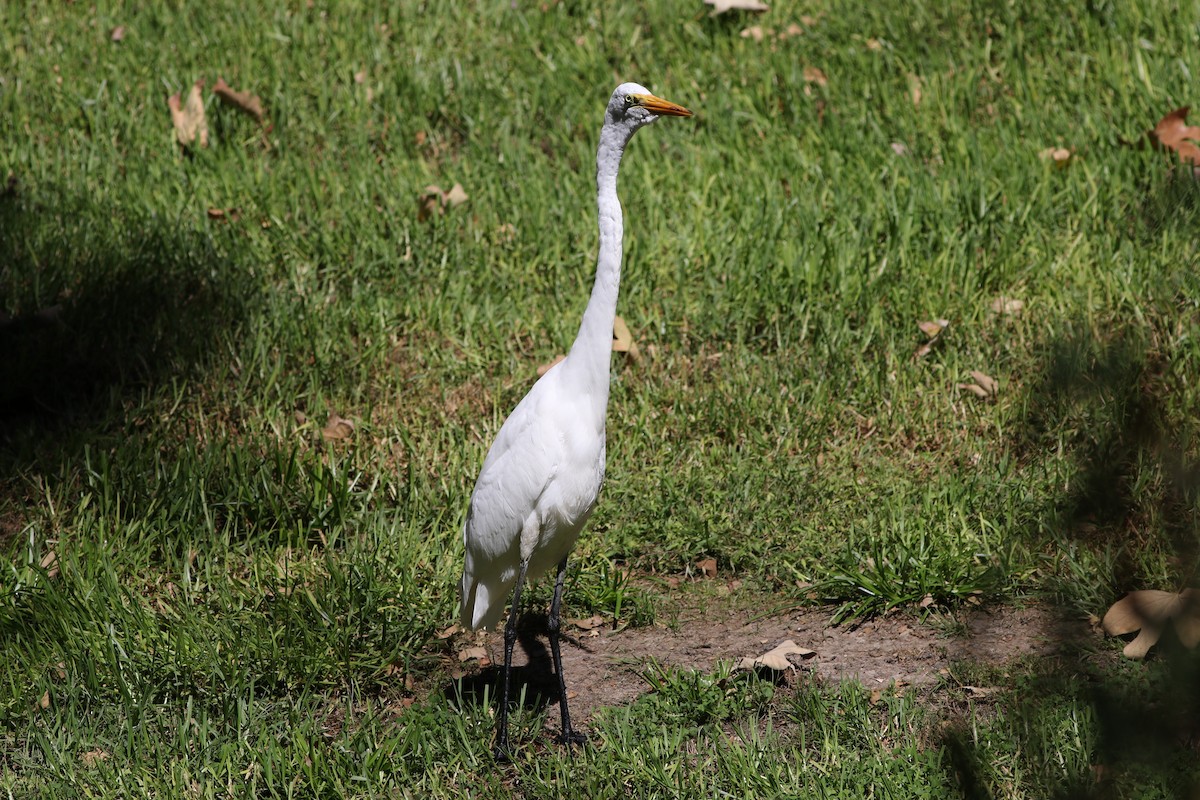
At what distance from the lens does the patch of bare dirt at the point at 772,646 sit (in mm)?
Result: 3340

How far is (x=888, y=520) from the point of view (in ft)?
12.5

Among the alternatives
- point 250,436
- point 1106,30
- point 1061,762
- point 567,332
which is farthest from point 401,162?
point 1061,762

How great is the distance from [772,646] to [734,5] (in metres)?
3.82

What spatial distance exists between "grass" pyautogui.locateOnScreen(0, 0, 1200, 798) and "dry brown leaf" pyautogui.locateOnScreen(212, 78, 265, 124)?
11cm

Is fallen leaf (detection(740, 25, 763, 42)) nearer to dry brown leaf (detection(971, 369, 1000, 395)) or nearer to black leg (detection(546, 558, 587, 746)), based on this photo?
dry brown leaf (detection(971, 369, 1000, 395))

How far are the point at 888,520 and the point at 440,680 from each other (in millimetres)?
1553

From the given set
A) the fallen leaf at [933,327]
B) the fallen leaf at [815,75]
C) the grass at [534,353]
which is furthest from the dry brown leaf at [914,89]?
the fallen leaf at [933,327]

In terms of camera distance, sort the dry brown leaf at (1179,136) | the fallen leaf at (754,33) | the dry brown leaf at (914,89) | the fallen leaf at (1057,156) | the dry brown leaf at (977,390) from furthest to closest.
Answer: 1. the fallen leaf at (754,33)
2. the dry brown leaf at (914,89)
3. the fallen leaf at (1057,156)
4. the dry brown leaf at (1179,136)
5. the dry brown leaf at (977,390)

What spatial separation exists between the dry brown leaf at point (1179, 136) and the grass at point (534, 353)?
0.30 ft

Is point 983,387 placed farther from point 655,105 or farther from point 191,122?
point 191,122

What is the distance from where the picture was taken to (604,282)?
305 cm

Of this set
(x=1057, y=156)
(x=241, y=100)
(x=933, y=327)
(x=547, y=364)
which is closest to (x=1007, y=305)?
(x=933, y=327)

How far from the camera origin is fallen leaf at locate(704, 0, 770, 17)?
6.06 m

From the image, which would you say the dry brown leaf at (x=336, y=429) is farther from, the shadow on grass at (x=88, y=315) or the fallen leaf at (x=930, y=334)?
the fallen leaf at (x=930, y=334)
